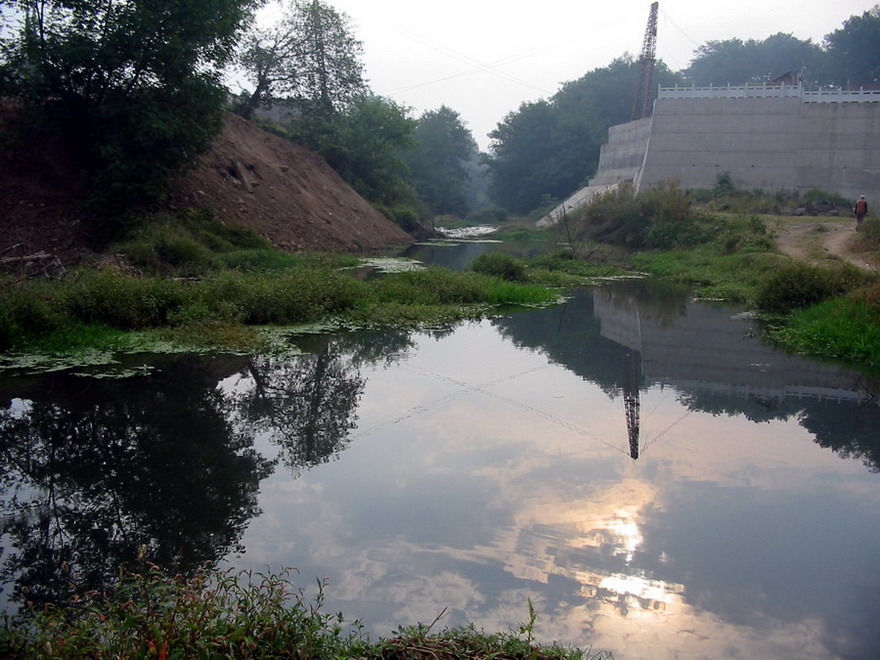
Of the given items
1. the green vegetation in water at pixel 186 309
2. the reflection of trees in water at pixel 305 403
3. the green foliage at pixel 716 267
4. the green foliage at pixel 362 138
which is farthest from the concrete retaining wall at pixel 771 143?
the reflection of trees in water at pixel 305 403

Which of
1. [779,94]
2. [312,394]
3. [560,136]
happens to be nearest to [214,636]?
[312,394]

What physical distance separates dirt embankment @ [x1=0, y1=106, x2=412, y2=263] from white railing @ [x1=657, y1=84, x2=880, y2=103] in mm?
16655

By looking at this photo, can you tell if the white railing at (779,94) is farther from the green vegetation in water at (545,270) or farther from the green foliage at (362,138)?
the green vegetation in water at (545,270)

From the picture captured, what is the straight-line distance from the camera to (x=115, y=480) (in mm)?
5430

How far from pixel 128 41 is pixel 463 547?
1664 cm

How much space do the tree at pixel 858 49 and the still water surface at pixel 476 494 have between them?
211 ft

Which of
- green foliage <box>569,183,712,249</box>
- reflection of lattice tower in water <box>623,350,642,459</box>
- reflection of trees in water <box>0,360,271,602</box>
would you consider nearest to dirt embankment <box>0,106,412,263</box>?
reflection of trees in water <box>0,360,271,602</box>

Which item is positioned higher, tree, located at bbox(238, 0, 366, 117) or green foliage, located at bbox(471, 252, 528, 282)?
tree, located at bbox(238, 0, 366, 117)

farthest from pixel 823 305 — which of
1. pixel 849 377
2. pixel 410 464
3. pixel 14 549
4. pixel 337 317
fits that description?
pixel 14 549

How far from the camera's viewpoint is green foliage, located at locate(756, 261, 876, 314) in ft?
43.9

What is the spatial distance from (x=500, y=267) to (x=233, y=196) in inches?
391

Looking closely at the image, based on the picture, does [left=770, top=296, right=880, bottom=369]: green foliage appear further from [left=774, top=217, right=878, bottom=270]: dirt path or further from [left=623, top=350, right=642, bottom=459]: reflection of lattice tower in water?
[left=774, top=217, right=878, bottom=270]: dirt path

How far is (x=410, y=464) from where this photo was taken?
6.06m

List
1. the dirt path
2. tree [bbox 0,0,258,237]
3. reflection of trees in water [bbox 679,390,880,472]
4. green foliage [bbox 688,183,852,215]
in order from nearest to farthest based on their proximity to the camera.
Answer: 1. reflection of trees in water [bbox 679,390,880,472]
2. tree [bbox 0,0,258,237]
3. the dirt path
4. green foliage [bbox 688,183,852,215]
